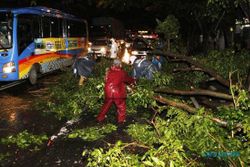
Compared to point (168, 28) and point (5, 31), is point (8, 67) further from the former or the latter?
point (168, 28)

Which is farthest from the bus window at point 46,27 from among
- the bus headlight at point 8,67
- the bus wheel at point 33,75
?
the bus headlight at point 8,67

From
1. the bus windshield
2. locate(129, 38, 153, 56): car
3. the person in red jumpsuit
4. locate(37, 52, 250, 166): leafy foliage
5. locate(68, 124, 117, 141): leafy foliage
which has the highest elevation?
the bus windshield

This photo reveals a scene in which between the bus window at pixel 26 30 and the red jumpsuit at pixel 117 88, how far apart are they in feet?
21.1

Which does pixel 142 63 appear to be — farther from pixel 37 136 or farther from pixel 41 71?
pixel 41 71

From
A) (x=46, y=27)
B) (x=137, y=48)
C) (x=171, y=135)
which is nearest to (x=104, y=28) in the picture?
(x=137, y=48)

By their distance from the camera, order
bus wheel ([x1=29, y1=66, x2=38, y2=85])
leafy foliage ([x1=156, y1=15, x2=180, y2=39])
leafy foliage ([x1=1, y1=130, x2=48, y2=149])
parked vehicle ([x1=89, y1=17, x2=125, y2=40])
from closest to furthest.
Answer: leafy foliage ([x1=1, y1=130, x2=48, y2=149]) → leafy foliage ([x1=156, y1=15, x2=180, y2=39]) → bus wheel ([x1=29, y1=66, x2=38, y2=85]) → parked vehicle ([x1=89, y1=17, x2=125, y2=40])

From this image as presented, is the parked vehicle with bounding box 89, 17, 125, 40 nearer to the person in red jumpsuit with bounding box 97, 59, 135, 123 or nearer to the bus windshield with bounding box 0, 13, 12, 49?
the bus windshield with bounding box 0, 13, 12, 49

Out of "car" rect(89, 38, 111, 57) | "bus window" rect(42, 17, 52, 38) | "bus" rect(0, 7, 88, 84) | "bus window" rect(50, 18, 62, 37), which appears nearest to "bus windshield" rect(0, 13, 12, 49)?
"bus" rect(0, 7, 88, 84)

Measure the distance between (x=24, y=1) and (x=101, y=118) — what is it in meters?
22.6

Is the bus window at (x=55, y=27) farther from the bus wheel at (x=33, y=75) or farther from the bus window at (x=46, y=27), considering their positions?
the bus wheel at (x=33, y=75)

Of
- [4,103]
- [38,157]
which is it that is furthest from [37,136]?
[4,103]

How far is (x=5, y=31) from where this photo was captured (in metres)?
13.0

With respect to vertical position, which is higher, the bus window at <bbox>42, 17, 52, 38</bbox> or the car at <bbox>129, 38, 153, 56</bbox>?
the bus window at <bbox>42, 17, 52, 38</bbox>

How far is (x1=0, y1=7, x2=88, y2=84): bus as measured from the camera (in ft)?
42.8
